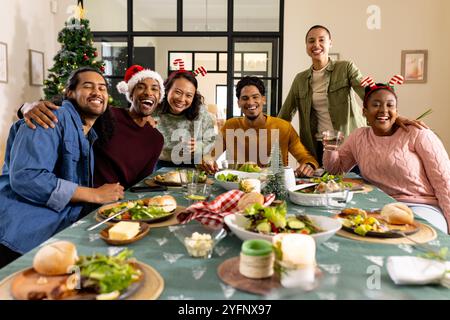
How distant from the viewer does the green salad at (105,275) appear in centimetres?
81

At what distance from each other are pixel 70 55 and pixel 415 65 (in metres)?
4.48

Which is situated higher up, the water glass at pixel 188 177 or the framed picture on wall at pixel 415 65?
the framed picture on wall at pixel 415 65

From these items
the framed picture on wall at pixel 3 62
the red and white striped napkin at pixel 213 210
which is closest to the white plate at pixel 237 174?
the red and white striped napkin at pixel 213 210

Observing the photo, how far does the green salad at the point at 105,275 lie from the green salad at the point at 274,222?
1.29 ft

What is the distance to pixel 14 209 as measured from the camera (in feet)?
5.58

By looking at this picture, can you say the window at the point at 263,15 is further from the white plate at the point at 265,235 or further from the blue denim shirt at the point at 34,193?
the white plate at the point at 265,235

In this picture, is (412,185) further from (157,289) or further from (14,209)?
(14,209)

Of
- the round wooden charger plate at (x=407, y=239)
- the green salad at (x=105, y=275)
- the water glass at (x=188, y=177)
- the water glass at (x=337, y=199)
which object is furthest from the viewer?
the water glass at (x=188, y=177)

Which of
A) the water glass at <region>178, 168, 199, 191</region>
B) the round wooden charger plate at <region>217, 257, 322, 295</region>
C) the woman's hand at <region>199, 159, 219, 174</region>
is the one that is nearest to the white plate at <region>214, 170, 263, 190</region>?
the water glass at <region>178, 168, 199, 191</region>

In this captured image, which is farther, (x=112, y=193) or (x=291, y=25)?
(x=291, y=25)

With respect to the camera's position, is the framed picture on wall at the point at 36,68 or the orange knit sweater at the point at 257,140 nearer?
the orange knit sweater at the point at 257,140

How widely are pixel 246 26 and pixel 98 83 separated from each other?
404 centimetres
